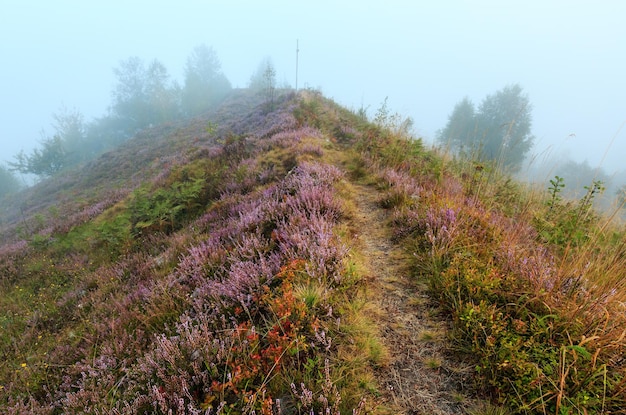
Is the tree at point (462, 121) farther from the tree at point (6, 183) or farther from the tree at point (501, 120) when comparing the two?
the tree at point (6, 183)

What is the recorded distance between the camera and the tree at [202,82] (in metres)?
66.3

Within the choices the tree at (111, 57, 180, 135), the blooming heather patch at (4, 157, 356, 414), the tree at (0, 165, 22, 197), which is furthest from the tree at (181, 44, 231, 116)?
the blooming heather patch at (4, 157, 356, 414)

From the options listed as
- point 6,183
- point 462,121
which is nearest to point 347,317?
point 462,121

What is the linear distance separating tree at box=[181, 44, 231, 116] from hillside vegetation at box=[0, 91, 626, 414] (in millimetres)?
67347

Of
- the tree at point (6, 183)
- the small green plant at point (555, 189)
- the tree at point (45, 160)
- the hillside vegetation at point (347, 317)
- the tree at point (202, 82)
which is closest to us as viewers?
the hillside vegetation at point (347, 317)

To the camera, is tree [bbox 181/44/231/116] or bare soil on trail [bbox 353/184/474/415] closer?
bare soil on trail [bbox 353/184/474/415]

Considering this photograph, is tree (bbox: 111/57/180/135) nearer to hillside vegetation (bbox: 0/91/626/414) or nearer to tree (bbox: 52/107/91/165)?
tree (bbox: 52/107/91/165)

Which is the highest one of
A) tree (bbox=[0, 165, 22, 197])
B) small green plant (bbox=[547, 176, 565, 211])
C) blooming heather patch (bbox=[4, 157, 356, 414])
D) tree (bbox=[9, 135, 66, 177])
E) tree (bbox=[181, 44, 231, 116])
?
A: tree (bbox=[181, 44, 231, 116])

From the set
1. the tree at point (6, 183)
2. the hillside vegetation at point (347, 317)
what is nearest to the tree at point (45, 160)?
the tree at point (6, 183)

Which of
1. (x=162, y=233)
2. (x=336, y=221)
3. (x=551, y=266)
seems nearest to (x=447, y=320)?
(x=551, y=266)

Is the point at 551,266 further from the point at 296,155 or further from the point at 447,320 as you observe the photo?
the point at 296,155

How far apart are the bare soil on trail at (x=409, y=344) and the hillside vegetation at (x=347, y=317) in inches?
0.6

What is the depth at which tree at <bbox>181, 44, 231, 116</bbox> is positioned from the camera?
66312 millimetres

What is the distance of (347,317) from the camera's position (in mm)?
2812
